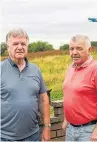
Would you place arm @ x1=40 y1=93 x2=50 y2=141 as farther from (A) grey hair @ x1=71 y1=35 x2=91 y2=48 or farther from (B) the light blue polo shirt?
(A) grey hair @ x1=71 y1=35 x2=91 y2=48

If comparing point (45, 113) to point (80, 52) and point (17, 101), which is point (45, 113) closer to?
point (17, 101)

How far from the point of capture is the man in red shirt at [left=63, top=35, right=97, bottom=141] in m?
3.40

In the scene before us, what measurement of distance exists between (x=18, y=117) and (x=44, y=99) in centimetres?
34

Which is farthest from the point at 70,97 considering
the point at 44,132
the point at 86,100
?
the point at 44,132

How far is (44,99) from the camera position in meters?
3.47

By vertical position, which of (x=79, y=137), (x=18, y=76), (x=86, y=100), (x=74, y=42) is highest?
(x=74, y=42)

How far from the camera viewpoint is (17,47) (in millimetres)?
Answer: 3279

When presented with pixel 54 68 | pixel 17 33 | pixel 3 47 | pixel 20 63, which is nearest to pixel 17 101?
pixel 20 63

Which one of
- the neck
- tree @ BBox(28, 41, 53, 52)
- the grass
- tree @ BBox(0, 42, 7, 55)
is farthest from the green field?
the neck

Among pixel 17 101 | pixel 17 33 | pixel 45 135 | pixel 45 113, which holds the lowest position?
pixel 45 135

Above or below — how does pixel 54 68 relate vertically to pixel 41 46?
below

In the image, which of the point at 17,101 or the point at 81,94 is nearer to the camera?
the point at 17,101

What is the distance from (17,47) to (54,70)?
2785 mm

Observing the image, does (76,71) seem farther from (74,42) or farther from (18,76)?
(18,76)
